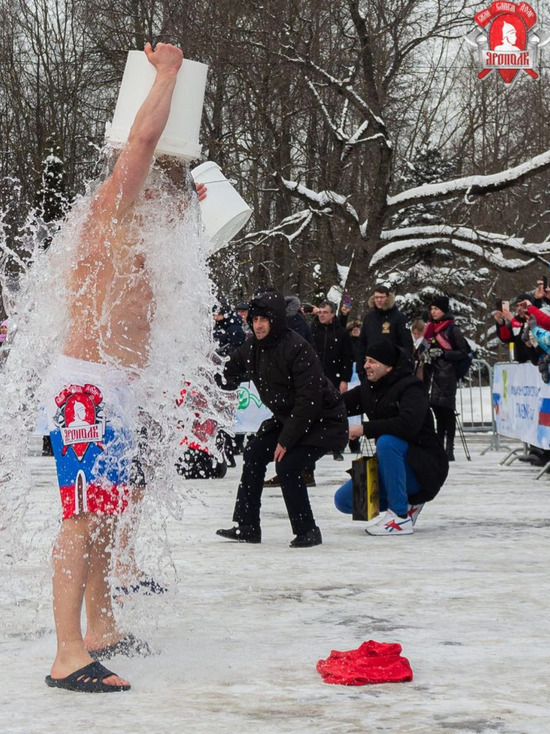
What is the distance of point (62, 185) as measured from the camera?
3025 cm

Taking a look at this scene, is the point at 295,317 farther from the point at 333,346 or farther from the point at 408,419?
the point at 408,419

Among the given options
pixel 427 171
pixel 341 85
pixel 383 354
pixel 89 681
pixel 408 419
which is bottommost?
pixel 89 681

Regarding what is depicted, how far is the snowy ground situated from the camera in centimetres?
372

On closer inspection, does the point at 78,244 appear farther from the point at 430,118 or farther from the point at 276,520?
the point at 430,118

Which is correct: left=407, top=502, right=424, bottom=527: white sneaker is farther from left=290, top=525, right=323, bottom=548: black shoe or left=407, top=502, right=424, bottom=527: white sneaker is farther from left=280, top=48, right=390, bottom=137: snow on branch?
left=280, top=48, right=390, bottom=137: snow on branch

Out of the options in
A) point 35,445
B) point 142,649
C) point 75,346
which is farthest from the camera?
point 35,445

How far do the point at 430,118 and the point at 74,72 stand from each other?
33.0ft

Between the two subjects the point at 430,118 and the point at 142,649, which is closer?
the point at 142,649

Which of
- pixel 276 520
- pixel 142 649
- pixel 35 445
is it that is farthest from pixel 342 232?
pixel 142 649

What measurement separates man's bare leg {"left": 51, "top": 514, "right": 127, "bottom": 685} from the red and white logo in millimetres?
20251

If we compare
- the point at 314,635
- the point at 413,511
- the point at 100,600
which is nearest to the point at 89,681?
the point at 100,600

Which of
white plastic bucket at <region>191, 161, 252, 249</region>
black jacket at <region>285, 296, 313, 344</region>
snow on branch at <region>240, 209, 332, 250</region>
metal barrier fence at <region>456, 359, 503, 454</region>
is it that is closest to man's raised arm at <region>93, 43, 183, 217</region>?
white plastic bucket at <region>191, 161, 252, 249</region>

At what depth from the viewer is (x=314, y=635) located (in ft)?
16.2

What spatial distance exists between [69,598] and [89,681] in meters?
0.28
